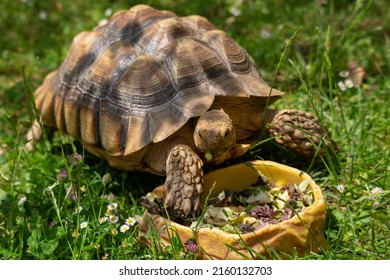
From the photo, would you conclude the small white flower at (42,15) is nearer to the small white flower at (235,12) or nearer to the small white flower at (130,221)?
the small white flower at (235,12)

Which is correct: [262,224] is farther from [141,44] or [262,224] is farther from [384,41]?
[384,41]

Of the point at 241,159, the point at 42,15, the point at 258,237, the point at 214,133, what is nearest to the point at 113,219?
the point at 214,133

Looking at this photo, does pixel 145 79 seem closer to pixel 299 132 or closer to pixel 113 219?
pixel 113 219

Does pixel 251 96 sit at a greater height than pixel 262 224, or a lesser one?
greater

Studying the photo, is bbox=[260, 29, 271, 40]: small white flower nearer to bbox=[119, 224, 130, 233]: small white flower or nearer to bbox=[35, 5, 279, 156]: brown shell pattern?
bbox=[35, 5, 279, 156]: brown shell pattern

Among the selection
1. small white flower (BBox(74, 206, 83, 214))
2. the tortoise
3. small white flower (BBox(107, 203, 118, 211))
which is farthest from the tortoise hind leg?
small white flower (BBox(74, 206, 83, 214))

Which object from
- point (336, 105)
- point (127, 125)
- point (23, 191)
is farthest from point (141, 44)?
point (336, 105)
